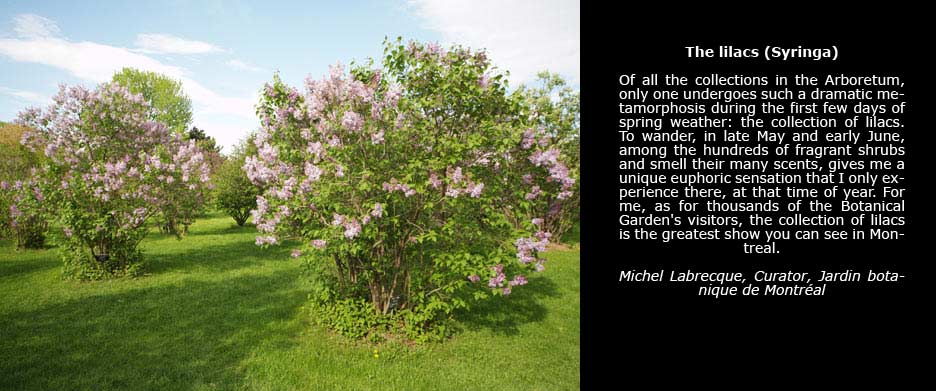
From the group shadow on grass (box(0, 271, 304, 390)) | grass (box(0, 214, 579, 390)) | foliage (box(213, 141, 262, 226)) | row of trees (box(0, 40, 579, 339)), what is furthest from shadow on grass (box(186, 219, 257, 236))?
row of trees (box(0, 40, 579, 339))

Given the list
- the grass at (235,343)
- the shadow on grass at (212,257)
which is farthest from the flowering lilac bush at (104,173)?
the shadow on grass at (212,257)

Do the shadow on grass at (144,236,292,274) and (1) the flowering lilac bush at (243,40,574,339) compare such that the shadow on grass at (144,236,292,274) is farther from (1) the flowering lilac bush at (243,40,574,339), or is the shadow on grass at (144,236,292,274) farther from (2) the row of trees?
(1) the flowering lilac bush at (243,40,574,339)

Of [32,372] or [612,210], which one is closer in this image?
[612,210]

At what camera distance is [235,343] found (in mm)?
5605

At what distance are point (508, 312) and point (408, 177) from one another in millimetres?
3611

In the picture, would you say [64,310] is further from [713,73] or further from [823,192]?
[823,192]

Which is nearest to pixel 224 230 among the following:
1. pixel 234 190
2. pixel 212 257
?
pixel 234 190

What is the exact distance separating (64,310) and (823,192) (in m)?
9.94

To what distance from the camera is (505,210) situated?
5.66 m

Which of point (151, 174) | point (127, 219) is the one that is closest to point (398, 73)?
point (151, 174)

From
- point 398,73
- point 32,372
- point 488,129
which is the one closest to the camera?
point 32,372

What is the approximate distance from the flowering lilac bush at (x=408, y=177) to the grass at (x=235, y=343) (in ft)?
2.20

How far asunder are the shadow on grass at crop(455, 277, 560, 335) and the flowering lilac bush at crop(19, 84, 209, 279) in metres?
6.03

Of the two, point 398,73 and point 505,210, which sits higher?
point 398,73
